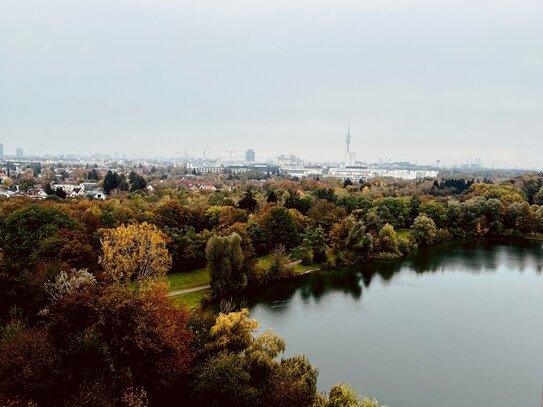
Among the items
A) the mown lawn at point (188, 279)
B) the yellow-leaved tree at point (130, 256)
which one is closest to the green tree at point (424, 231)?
the mown lawn at point (188, 279)

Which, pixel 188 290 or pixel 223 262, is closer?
pixel 223 262

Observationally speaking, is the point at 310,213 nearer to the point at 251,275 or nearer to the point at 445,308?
the point at 251,275

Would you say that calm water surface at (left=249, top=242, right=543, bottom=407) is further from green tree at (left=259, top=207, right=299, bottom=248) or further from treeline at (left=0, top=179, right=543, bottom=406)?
green tree at (left=259, top=207, right=299, bottom=248)

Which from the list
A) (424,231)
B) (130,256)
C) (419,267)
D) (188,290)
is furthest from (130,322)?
(424,231)

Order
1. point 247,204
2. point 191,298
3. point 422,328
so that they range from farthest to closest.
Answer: point 247,204
point 191,298
point 422,328

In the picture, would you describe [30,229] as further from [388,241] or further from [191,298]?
[388,241]

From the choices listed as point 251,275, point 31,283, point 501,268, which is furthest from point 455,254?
point 31,283
